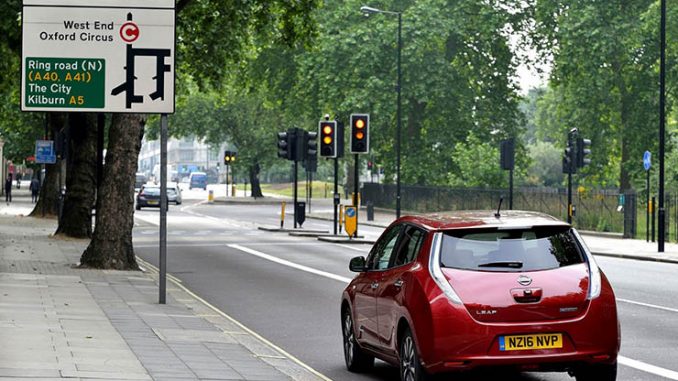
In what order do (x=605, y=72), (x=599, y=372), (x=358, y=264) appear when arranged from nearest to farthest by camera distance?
1. (x=599, y=372)
2. (x=358, y=264)
3. (x=605, y=72)

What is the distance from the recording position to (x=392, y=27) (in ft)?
214

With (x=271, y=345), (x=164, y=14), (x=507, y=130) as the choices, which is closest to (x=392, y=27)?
(x=507, y=130)

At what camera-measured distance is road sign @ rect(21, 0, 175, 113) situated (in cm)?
1780

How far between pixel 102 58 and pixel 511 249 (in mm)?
9421

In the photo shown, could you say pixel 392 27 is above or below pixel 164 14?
above

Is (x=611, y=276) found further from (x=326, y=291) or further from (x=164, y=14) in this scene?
(x=164, y=14)

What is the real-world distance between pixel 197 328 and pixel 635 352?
4.66 metres

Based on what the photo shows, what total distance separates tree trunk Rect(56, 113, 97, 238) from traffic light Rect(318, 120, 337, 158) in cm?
751

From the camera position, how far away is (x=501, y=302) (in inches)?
383

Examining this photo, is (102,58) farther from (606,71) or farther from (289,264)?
(606,71)

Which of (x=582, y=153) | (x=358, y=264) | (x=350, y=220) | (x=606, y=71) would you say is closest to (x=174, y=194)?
(x=606, y=71)

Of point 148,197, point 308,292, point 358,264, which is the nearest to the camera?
point 358,264

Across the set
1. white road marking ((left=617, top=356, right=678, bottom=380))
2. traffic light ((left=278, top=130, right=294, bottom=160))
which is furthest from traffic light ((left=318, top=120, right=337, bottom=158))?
white road marking ((left=617, top=356, right=678, bottom=380))

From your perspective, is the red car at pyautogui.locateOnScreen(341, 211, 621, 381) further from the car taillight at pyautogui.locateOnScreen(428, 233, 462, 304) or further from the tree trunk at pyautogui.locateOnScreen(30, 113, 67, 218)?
the tree trunk at pyautogui.locateOnScreen(30, 113, 67, 218)
